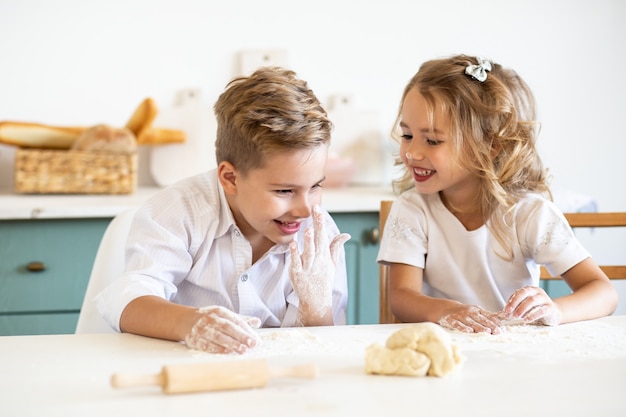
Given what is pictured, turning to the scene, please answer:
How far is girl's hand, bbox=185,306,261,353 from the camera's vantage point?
103cm

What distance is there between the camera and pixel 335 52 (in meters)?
2.76

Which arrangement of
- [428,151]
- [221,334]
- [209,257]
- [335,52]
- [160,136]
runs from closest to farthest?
[221,334] < [209,257] < [428,151] < [160,136] < [335,52]

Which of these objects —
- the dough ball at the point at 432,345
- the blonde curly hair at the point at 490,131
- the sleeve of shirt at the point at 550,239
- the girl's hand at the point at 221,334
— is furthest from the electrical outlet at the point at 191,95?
the dough ball at the point at 432,345

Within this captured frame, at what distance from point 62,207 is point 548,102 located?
174 cm

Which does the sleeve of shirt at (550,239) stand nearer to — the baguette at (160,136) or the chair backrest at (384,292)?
the chair backrest at (384,292)

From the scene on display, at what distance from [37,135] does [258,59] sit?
763 mm

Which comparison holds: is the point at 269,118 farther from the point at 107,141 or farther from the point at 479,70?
the point at 107,141

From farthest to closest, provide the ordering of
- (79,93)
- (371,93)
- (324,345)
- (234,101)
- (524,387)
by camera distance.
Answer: (371,93)
(79,93)
(234,101)
(324,345)
(524,387)

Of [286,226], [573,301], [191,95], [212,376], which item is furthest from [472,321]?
[191,95]

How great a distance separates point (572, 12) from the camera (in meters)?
2.87

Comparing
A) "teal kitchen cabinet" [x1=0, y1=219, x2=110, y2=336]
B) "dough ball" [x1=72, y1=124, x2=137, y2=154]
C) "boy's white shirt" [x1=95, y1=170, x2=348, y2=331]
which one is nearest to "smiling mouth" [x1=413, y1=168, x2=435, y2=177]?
"boy's white shirt" [x1=95, y1=170, x2=348, y2=331]

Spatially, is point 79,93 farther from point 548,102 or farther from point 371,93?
point 548,102

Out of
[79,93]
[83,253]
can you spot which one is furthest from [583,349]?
[79,93]

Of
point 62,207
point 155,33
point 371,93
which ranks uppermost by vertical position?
point 155,33
